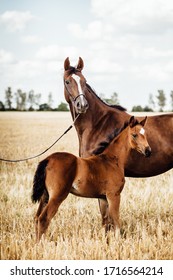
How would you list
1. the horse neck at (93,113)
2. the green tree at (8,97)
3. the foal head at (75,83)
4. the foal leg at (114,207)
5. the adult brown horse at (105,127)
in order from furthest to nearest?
the green tree at (8,97) → the horse neck at (93,113) → the adult brown horse at (105,127) → the foal head at (75,83) → the foal leg at (114,207)

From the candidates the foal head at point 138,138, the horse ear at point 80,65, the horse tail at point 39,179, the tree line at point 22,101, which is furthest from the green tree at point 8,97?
the foal head at point 138,138

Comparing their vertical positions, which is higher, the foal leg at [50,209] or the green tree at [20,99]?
the green tree at [20,99]

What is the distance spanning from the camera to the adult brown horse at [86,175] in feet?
13.3

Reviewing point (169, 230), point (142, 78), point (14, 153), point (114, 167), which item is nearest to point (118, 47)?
point (142, 78)

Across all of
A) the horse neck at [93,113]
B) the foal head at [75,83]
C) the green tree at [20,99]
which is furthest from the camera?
the green tree at [20,99]

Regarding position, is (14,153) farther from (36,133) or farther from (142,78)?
(142,78)

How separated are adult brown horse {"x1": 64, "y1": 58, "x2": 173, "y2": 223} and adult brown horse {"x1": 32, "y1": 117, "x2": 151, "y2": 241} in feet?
1.91

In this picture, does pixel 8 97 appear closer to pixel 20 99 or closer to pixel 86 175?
pixel 20 99

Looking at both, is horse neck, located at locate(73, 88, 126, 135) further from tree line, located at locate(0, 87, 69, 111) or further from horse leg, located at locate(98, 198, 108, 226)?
tree line, located at locate(0, 87, 69, 111)

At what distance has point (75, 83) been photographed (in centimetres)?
491

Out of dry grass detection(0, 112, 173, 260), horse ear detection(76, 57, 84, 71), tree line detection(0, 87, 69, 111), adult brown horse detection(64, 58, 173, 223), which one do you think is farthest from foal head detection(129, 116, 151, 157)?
tree line detection(0, 87, 69, 111)

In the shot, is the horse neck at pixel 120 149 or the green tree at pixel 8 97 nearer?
the horse neck at pixel 120 149

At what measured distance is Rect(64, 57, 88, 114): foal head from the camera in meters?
4.86

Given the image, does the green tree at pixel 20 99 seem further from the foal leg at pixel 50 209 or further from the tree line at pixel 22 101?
the foal leg at pixel 50 209
